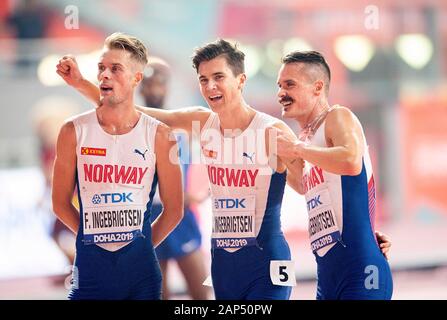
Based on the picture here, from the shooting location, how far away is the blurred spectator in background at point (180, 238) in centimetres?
502

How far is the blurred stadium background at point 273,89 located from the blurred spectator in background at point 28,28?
11mm

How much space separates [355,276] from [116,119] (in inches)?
50.7

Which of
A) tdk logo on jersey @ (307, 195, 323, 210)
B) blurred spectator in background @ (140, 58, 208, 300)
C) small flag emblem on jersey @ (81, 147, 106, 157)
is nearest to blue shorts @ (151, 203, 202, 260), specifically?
blurred spectator in background @ (140, 58, 208, 300)

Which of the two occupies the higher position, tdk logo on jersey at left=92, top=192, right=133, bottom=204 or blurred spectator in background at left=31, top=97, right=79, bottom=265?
blurred spectator in background at left=31, top=97, right=79, bottom=265

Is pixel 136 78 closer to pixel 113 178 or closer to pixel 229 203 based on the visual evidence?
pixel 113 178

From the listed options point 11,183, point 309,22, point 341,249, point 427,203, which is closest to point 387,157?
point 427,203

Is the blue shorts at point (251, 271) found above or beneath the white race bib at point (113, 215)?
beneath

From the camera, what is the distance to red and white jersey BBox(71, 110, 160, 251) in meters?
4.12

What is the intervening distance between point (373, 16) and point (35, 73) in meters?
3.78

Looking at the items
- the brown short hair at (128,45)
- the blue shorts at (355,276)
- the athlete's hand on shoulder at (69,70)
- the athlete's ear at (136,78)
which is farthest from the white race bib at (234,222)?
the athlete's hand on shoulder at (69,70)

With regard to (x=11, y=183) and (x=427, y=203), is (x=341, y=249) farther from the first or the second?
(x=427, y=203)

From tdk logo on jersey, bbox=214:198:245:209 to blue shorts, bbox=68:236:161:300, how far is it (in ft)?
1.28

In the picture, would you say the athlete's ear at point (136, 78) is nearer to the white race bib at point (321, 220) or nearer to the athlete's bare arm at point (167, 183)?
the athlete's bare arm at point (167, 183)

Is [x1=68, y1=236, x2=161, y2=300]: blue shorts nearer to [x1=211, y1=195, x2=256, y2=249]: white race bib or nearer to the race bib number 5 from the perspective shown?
[x1=211, y1=195, x2=256, y2=249]: white race bib
